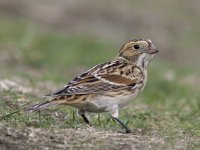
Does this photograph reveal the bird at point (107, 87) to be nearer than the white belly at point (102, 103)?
Yes

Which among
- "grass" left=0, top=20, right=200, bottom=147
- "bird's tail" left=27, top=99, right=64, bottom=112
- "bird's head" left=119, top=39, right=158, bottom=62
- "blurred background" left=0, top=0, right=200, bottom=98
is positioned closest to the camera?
"bird's tail" left=27, top=99, right=64, bottom=112

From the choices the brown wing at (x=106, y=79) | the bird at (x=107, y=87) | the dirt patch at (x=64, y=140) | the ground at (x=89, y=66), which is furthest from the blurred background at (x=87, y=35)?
the dirt patch at (x=64, y=140)

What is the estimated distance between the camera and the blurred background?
57.0ft

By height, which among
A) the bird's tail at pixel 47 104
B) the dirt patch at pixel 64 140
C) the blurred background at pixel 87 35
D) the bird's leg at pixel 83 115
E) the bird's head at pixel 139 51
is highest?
the blurred background at pixel 87 35

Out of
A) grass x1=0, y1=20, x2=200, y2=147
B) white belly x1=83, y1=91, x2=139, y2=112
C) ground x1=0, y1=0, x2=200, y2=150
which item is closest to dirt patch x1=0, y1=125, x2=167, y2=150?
ground x1=0, y1=0, x2=200, y2=150

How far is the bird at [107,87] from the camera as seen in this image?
9516mm

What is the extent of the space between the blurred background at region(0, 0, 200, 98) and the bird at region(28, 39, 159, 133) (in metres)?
3.58

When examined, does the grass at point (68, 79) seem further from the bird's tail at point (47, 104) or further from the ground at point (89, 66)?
the bird's tail at point (47, 104)

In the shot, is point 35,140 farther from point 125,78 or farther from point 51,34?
point 51,34

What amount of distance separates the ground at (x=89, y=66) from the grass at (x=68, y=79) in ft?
0.05

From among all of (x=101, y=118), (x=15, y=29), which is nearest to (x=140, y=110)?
(x=101, y=118)

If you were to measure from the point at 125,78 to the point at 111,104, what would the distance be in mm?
476

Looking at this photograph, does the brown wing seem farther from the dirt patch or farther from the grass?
the dirt patch

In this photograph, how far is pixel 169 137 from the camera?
951 cm
